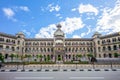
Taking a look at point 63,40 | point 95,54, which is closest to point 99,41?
point 95,54

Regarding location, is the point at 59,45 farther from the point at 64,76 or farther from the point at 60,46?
the point at 64,76

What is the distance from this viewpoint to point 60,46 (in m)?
62.9

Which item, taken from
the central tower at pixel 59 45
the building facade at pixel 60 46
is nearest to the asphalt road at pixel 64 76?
the building facade at pixel 60 46

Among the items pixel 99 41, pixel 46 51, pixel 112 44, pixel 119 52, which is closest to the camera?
pixel 119 52

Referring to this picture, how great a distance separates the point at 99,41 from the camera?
208 feet

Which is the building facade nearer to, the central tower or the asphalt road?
the central tower

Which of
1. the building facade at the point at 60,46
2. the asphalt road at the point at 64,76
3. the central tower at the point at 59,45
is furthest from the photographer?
the central tower at the point at 59,45

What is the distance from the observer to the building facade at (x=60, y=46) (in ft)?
186

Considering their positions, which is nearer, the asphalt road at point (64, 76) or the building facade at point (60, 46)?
the asphalt road at point (64, 76)

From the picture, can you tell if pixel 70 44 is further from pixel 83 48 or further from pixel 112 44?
pixel 112 44

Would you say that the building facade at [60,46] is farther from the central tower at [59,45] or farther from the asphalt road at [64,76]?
the asphalt road at [64,76]

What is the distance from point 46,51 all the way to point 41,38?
7319 mm

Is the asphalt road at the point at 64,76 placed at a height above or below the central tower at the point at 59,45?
below

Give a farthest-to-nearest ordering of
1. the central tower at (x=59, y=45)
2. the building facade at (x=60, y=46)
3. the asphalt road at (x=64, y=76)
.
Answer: the central tower at (x=59, y=45) < the building facade at (x=60, y=46) < the asphalt road at (x=64, y=76)
